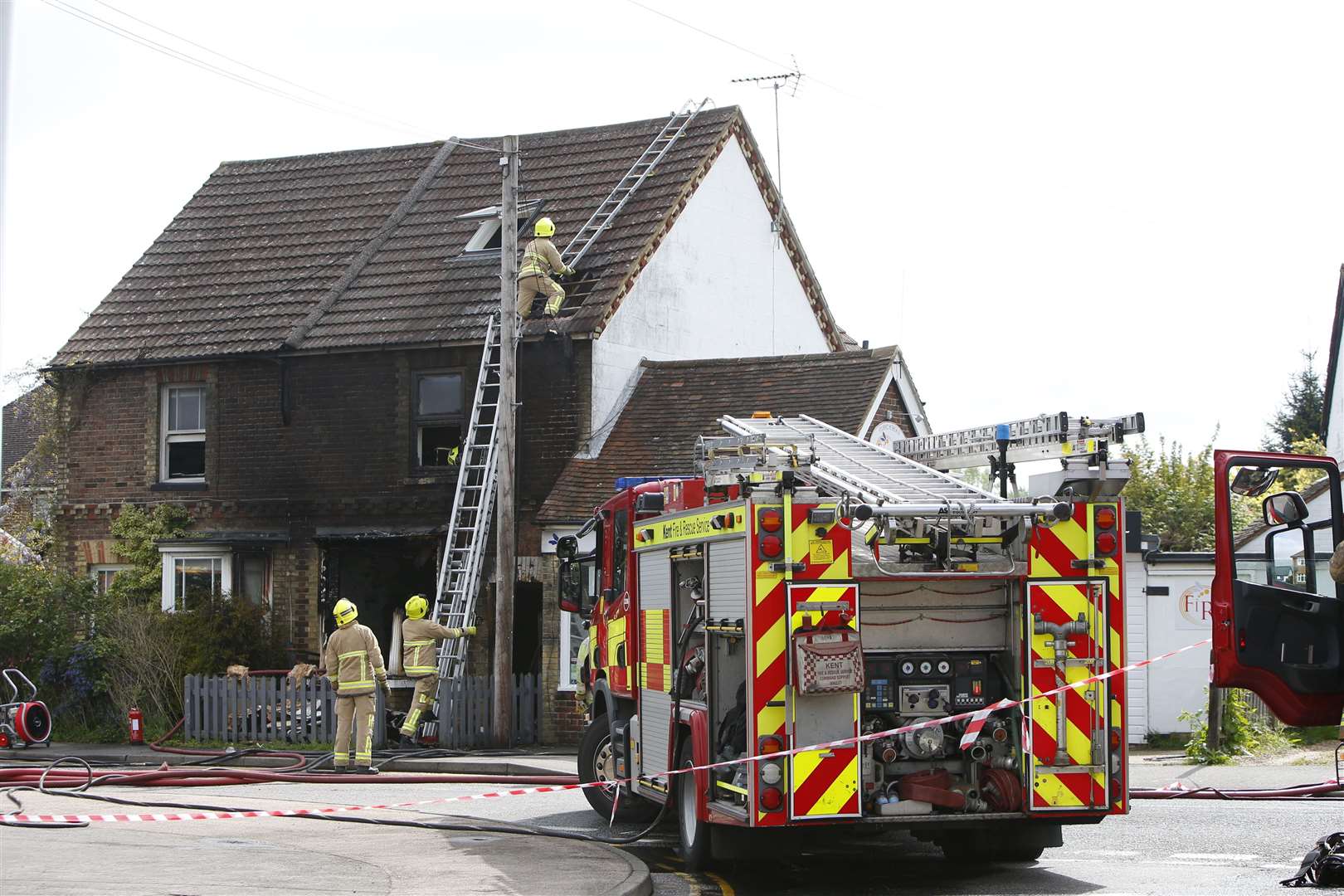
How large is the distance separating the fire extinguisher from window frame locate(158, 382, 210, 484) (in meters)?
4.82

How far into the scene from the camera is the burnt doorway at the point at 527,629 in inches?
934

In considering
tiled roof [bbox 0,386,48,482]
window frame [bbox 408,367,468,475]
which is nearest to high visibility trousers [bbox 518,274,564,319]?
window frame [bbox 408,367,468,475]

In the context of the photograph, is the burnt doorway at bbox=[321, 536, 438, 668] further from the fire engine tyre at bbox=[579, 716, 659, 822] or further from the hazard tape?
the fire engine tyre at bbox=[579, 716, 659, 822]

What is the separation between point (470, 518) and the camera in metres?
23.3

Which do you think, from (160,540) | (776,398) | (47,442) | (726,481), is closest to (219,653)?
(160,540)

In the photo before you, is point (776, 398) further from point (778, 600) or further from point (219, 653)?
point (778, 600)

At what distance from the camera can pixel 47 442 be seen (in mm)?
27078

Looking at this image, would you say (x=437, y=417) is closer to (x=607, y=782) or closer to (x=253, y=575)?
(x=253, y=575)

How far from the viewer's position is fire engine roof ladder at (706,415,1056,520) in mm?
10422

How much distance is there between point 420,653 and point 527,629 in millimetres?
4498

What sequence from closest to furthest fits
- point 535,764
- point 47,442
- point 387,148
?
point 535,764 < point 47,442 < point 387,148

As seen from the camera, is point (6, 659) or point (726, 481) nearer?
point (726, 481)

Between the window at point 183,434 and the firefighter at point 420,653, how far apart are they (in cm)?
723

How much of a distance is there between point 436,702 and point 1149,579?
8.98m
